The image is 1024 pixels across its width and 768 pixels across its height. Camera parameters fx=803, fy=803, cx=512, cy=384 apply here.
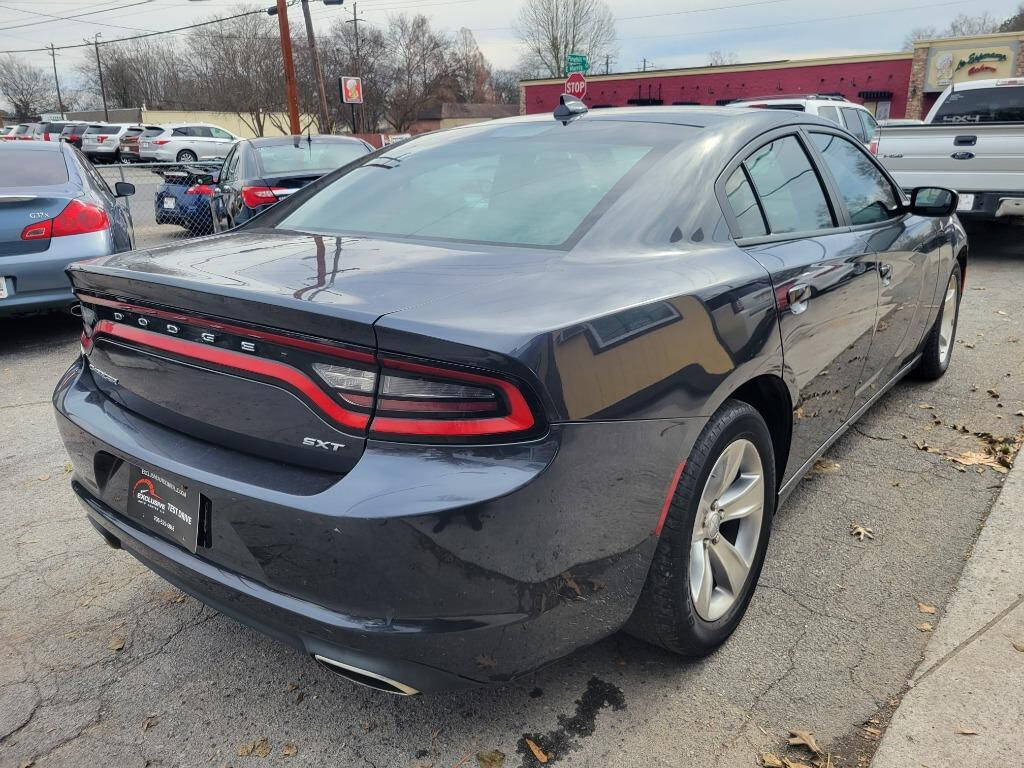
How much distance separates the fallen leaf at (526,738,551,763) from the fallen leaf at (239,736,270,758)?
26.2 inches

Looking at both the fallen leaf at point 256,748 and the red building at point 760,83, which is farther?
the red building at point 760,83

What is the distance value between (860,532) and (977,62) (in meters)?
36.8

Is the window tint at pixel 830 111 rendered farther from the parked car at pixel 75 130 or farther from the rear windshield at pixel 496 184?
the parked car at pixel 75 130

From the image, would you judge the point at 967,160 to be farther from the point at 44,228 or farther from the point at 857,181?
the point at 44,228

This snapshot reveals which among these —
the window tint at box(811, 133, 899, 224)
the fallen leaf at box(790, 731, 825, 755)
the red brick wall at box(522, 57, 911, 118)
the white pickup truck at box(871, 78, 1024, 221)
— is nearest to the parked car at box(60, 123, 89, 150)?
the red brick wall at box(522, 57, 911, 118)

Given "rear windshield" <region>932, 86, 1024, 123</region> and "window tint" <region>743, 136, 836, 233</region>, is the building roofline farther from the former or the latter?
"window tint" <region>743, 136, 836, 233</region>

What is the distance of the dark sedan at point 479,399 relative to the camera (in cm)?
163

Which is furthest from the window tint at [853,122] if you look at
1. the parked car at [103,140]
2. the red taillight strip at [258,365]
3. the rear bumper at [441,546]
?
the parked car at [103,140]

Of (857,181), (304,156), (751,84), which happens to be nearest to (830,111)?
(304,156)

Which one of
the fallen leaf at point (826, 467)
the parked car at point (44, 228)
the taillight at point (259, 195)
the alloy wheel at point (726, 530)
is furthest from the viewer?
the taillight at point (259, 195)

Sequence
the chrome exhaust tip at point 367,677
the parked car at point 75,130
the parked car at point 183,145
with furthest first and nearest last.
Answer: the parked car at point 75,130
the parked car at point 183,145
the chrome exhaust tip at point 367,677

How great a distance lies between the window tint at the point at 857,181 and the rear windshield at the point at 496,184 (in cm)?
96

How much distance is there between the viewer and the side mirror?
3664 mm

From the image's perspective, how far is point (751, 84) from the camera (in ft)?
123
